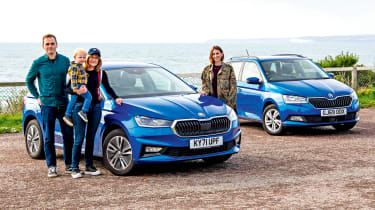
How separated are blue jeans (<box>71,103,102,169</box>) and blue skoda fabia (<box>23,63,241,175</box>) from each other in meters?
0.19

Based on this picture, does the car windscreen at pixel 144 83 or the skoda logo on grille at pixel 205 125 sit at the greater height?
the car windscreen at pixel 144 83

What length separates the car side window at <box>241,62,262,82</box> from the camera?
42.2 ft

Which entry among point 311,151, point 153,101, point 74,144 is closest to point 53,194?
point 74,144

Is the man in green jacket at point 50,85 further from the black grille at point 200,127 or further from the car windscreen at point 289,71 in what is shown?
the car windscreen at point 289,71

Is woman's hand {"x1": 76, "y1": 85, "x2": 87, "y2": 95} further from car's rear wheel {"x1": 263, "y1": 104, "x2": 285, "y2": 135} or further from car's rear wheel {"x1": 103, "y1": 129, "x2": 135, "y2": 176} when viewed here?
car's rear wheel {"x1": 263, "y1": 104, "x2": 285, "y2": 135}

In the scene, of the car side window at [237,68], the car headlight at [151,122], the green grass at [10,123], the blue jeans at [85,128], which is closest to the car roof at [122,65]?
the blue jeans at [85,128]

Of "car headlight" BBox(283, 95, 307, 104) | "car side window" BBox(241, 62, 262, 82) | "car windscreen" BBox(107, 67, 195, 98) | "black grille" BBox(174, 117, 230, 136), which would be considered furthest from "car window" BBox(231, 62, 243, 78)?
"black grille" BBox(174, 117, 230, 136)

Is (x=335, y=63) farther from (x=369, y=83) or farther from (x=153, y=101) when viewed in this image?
(x=153, y=101)

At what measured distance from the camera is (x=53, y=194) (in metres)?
6.92

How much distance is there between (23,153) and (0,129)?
3.86m

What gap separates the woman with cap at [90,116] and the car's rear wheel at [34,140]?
155cm

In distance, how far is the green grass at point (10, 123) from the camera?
13.8m

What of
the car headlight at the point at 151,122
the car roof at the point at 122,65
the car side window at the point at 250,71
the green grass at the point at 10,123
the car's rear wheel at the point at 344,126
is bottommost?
the green grass at the point at 10,123

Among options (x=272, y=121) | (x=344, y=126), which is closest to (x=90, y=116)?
(x=272, y=121)
